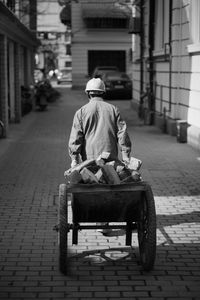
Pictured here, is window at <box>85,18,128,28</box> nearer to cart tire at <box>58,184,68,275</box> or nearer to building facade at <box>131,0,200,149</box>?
building facade at <box>131,0,200,149</box>

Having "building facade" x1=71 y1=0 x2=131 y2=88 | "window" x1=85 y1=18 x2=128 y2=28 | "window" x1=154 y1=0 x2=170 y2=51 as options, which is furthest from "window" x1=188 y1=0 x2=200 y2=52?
"window" x1=85 y1=18 x2=128 y2=28

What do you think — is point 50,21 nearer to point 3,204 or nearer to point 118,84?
point 118,84

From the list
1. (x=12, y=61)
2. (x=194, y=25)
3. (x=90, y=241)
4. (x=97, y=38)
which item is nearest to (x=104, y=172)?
(x=90, y=241)

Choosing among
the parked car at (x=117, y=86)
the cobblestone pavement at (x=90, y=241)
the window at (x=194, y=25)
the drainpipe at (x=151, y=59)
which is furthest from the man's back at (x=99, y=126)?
the parked car at (x=117, y=86)

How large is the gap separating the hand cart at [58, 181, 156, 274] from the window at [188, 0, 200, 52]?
27.0 feet

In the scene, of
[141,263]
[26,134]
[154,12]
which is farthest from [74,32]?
[141,263]

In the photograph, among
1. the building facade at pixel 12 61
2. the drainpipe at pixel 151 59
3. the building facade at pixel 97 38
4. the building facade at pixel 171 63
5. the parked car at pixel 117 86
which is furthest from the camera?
the building facade at pixel 97 38

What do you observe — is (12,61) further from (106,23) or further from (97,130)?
(106,23)

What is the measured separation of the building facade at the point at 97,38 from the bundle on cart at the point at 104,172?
3396cm

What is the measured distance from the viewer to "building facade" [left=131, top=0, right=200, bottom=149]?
13.1 metres

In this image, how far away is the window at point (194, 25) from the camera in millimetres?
12883

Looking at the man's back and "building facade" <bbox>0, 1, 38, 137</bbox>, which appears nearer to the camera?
the man's back

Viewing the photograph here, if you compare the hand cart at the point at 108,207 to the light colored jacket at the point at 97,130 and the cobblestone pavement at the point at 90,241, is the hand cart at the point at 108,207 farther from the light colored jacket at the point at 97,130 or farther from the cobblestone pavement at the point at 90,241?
the light colored jacket at the point at 97,130

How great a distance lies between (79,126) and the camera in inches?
219
